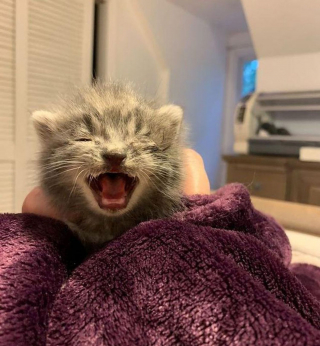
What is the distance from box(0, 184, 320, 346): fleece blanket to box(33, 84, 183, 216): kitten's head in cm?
10

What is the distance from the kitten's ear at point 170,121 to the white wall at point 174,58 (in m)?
1.27

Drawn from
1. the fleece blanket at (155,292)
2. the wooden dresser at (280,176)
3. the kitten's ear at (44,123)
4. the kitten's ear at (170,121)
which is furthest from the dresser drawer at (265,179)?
the fleece blanket at (155,292)

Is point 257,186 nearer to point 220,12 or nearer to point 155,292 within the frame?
point 220,12

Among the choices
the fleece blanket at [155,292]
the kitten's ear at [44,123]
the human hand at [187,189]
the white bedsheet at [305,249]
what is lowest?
the white bedsheet at [305,249]

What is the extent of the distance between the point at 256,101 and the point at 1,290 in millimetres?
2622

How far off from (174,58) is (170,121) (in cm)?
242

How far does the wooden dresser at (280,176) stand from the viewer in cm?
243

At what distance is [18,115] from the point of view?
204cm

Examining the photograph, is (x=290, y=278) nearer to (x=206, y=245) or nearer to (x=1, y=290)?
(x=206, y=245)

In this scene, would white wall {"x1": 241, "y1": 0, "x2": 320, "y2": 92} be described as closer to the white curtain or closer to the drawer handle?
the drawer handle

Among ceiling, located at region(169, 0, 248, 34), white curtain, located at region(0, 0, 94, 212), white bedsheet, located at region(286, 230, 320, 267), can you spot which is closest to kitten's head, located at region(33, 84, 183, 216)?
white bedsheet, located at region(286, 230, 320, 267)

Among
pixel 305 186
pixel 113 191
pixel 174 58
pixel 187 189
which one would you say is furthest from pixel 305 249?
pixel 174 58

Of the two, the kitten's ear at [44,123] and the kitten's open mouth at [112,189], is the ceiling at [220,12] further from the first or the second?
the kitten's open mouth at [112,189]

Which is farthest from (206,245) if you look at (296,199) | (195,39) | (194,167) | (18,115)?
(195,39)
